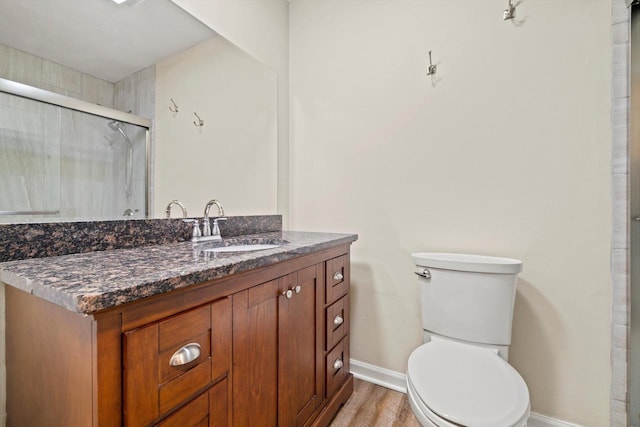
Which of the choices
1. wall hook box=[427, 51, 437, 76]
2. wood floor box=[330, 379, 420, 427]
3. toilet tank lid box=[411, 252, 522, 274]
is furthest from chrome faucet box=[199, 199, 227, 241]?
wall hook box=[427, 51, 437, 76]

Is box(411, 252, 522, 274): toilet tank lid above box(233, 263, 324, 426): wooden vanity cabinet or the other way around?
above

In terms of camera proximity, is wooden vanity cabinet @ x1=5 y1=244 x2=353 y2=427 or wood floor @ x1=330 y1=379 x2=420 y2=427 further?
wood floor @ x1=330 y1=379 x2=420 y2=427

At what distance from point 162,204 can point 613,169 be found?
77.1 inches

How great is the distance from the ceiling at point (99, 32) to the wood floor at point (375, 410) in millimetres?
1861

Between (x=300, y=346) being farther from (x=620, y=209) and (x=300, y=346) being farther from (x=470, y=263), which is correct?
(x=620, y=209)

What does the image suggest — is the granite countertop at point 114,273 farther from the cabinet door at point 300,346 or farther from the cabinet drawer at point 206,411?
the cabinet drawer at point 206,411

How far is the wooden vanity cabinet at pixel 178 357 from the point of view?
586 mm

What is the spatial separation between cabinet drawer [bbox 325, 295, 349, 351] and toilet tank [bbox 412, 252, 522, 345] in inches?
16.3

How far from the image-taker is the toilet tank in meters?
1.25

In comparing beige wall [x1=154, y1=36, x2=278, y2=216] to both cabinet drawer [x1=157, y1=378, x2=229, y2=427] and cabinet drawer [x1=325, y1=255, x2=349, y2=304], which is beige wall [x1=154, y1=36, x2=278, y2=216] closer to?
cabinet drawer [x1=325, y1=255, x2=349, y2=304]

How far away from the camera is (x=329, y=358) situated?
142cm

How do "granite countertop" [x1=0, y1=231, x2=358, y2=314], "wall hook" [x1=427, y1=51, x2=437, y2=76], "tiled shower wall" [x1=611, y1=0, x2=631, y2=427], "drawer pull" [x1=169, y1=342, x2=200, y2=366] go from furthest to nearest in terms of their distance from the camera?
1. "wall hook" [x1=427, y1=51, x2=437, y2=76]
2. "tiled shower wall" [x1=611, y1=0, x2=631, y2=427]
3. "drawer pull" [x1=169, y1=342, x2=200, y2=366]
4. "granite countertop" [x1=0, y1=231, x2=358, y2=314]

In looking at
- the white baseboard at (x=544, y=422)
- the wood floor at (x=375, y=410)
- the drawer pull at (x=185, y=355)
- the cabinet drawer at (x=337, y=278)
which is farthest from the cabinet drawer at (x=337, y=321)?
the white baseboard at (x=544, y=422)

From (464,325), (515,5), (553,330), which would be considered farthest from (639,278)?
(515,5)
